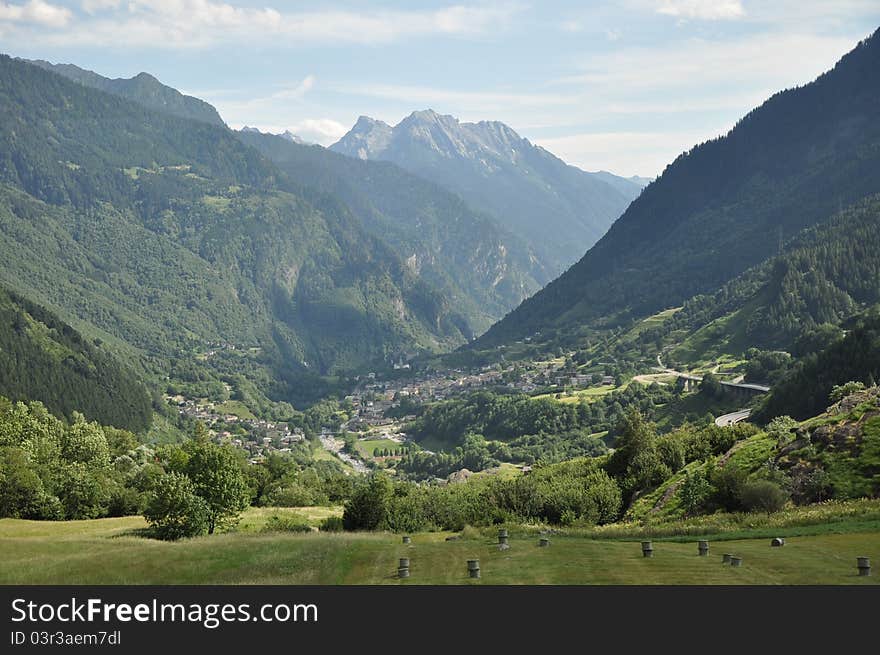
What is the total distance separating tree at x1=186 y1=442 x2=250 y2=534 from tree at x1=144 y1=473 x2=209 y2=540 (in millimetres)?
2537

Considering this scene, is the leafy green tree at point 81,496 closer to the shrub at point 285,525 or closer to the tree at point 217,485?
the shrub at point 285,525

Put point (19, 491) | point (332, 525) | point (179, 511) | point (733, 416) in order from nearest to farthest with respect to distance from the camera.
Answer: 1. point (179, 511)
2. point (332, 525)
3. point (19, 491)
4. point (733, 416)

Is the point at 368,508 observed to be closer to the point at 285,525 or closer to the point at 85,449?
the point at 285,525

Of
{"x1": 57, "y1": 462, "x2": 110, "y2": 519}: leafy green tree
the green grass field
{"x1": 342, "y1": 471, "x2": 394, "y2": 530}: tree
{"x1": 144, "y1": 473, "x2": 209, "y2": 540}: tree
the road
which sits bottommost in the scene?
the road

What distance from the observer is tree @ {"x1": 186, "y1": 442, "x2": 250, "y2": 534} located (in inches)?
2763

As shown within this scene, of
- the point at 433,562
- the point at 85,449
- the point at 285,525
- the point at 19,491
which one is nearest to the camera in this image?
the point at 433,562

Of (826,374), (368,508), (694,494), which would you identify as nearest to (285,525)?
(368,508)

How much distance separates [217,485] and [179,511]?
7.21 m

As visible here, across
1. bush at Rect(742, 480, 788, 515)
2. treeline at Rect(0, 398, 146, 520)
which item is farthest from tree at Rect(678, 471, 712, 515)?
treeline at Rect(0, 398, 146, 520)

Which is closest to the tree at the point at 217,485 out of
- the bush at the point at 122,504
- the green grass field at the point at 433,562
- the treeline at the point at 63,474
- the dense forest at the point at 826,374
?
the green grass field at the point at 433,562

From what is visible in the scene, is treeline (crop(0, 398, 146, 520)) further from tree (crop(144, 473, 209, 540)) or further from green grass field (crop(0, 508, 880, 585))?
green grass field (crop(0, 508, 880, 585))

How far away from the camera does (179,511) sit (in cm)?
6391

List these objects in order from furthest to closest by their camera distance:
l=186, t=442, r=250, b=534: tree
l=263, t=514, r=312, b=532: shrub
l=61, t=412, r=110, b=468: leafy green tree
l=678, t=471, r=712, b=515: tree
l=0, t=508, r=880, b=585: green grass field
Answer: l=61, t=412, r=110, b=468: leafy green tree, l=263, t=514, r=312, b=532: shrub, l=186, t=442, r=250, b=534: tree, l=678, t=471, r=712, b=515: tree, l=0, t=508, r=880, b=585: green grass field
